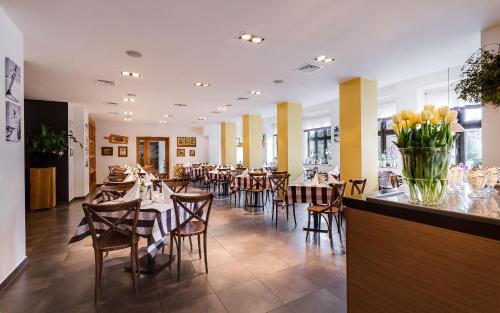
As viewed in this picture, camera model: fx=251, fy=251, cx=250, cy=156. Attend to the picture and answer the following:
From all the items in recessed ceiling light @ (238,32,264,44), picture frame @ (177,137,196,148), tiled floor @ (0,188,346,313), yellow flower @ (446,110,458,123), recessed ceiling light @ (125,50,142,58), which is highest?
recessed ceiling light @ (125,50,142,58)

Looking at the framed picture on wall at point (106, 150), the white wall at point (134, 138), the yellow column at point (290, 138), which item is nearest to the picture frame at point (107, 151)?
the framed picture on wall at point (106, 150)

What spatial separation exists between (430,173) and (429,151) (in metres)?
0.12

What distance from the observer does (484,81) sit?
2.86m

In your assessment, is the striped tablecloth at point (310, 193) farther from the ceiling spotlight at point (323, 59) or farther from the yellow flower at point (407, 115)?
the yellow flower at point (407, 115)

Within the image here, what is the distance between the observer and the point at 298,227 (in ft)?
14.7

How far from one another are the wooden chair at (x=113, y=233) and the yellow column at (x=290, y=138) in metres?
5.55

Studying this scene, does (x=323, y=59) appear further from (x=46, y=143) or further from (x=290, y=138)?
(x=46, y=143)

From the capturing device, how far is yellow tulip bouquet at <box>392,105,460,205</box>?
4.45ft

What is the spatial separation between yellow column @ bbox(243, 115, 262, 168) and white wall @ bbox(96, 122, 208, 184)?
489 centimetres

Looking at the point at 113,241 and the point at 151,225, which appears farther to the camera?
the point at 151,225

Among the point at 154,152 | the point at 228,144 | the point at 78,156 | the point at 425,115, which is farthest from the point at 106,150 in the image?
the point at 425,115

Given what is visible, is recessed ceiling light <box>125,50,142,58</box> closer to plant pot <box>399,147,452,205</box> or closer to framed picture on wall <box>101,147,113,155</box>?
plant pot <box>399,147,452,205</box>

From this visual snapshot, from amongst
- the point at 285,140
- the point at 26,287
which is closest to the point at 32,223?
the point at 26,287

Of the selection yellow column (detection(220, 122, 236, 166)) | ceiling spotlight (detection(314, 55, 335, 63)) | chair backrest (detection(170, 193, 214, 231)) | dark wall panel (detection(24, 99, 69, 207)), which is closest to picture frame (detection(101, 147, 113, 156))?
dark wall panel (detection(24, 99, 69, 207))
